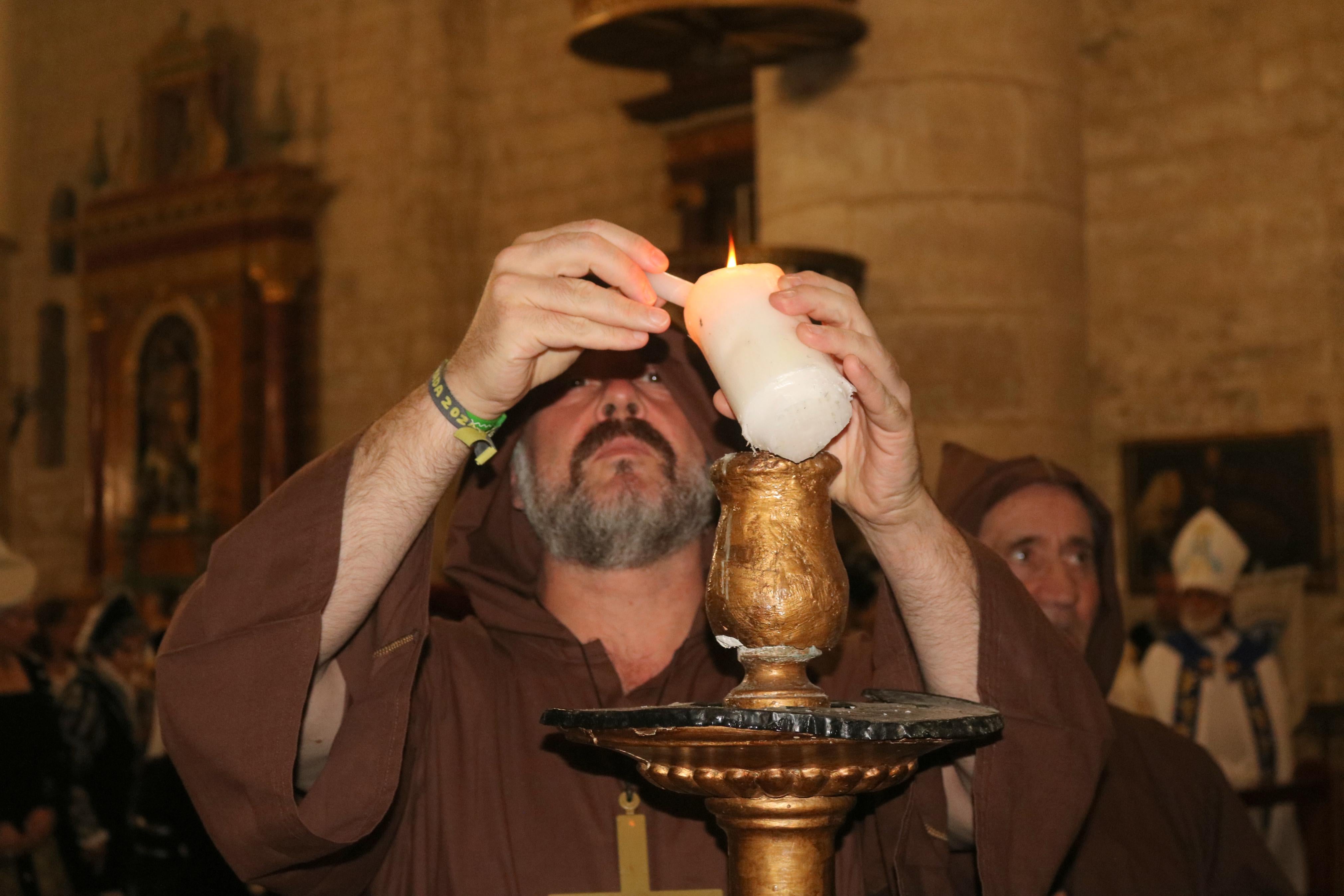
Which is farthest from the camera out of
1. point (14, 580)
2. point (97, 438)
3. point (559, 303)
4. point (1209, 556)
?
point (97, 438)

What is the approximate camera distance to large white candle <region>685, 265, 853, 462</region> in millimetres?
1271

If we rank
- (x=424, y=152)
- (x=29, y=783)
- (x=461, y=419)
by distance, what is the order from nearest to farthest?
(x=461, y=419) → (x=29, y=783) → (x=424, y=152)

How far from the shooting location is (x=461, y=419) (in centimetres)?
177

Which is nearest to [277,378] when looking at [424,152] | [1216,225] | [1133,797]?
[424,152]

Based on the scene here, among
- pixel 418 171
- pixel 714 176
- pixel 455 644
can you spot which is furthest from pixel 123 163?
pixel 455 644

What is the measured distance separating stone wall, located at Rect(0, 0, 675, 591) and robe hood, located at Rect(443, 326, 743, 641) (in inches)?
343

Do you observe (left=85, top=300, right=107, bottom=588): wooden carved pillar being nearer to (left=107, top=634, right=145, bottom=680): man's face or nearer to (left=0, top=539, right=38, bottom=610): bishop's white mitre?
(left=107, top=634, right=145, bottom=680): man's face

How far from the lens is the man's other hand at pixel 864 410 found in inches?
55.3

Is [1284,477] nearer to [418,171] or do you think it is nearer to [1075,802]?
[1075,802]

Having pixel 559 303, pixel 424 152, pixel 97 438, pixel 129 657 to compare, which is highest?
pixel 424 152

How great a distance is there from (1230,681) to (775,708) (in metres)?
6.34

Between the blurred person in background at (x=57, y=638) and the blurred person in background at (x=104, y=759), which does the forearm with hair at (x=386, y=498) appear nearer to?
the blurred person in background at (x=104, y=759)

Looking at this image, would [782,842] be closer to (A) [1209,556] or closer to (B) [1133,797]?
(B) [1133,797]

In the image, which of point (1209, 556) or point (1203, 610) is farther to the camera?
point (1209, 556)
